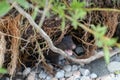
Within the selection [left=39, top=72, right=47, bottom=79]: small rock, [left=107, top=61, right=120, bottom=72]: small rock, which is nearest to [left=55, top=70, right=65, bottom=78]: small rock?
[left=39, top=72, right=47, bottom=79]: small rock

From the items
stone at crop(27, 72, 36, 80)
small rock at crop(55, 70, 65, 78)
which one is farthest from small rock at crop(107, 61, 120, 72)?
stone at crop(27, 72, 36, 80)

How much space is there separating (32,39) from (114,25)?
0.35 meters

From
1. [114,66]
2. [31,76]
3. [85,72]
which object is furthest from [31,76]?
[114,66]

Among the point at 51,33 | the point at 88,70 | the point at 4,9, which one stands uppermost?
the point at 51,33

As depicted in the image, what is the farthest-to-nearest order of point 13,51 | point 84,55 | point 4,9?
point 84,55 → point 13,51 → point 4,9

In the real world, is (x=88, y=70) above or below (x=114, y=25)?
below

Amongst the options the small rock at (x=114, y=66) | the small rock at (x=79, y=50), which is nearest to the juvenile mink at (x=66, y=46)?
the small rock at (x=79, y=50)

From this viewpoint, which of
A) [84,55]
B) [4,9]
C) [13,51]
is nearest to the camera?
[4,9]

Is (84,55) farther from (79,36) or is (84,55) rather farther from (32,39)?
(32,39)

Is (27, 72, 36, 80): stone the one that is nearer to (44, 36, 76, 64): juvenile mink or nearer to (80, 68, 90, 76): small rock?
(44, 36, 76, 64): juvenile mink

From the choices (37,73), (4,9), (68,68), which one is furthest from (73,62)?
(4,9)

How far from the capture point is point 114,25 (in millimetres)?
1402

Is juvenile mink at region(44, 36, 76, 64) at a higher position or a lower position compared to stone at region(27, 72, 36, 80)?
higher

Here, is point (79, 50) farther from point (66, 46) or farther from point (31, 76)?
point (31, 76)
